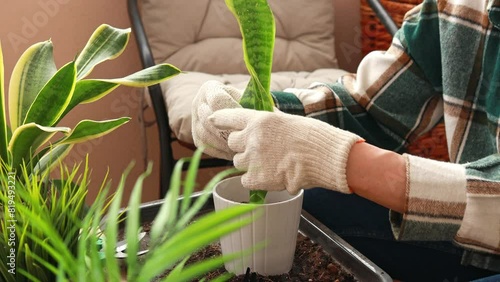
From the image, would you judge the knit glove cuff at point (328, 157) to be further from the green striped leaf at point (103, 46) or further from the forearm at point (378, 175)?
the green striped leaf at point (103, 46)

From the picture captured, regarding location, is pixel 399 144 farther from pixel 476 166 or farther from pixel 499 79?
pixel 476 166

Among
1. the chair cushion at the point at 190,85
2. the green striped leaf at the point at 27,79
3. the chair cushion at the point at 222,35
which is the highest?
the green striped leaf at the point at 27,79

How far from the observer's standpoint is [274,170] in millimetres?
779

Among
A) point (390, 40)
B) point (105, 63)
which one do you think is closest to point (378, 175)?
point (390, 40)

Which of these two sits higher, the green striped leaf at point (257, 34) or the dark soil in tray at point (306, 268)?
the green striped leaf at point (257, 34)

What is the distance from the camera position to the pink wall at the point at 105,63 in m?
1.99

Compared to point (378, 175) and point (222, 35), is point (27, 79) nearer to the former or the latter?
point (378, 175)

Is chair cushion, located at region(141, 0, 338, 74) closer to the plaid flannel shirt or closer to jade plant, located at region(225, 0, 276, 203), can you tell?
the plaid flannel shirt

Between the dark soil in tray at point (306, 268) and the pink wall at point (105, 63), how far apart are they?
1.37 meters

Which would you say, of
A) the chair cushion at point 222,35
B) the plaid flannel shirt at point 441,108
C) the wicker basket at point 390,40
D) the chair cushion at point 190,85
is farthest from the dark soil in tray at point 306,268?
the chair cushion at point 222,35

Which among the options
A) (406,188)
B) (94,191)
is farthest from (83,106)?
(406,188)

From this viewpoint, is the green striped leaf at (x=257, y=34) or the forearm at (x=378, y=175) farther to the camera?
the forearm at (x=378, y=175)

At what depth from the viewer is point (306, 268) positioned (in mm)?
768

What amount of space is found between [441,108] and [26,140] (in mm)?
824
